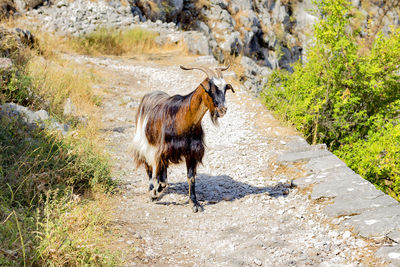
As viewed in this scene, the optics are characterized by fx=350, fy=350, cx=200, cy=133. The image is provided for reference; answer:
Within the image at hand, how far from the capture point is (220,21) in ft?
66.5

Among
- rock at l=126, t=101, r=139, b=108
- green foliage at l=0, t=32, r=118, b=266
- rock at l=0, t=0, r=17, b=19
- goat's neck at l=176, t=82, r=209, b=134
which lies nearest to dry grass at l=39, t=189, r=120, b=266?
green foliage at l=0, t=32, r=118, b=266

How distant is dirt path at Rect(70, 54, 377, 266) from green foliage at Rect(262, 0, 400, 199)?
41.7 inches

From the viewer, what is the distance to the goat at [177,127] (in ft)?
13.7

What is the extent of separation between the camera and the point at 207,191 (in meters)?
5.54

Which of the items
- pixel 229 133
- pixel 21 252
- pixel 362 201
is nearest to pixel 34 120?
pixel 21 252

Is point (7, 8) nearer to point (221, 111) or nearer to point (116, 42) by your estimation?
point (116, 42)

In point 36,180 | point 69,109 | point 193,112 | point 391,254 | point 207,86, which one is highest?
point 207,86

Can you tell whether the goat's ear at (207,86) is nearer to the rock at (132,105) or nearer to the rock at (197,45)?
the rock at (132,105)

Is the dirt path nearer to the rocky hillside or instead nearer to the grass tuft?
the rocky hillside

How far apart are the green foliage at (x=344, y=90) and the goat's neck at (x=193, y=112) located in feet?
13.0

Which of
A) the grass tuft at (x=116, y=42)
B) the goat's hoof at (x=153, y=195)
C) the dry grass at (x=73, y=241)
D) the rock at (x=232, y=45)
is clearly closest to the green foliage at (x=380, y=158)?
the goat's hoof at (x=153, y=195)

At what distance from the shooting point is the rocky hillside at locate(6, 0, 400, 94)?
14.5 m

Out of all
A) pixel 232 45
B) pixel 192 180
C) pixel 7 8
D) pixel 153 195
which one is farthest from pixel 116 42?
pixel 192 180

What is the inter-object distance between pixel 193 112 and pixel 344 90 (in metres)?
5.44
